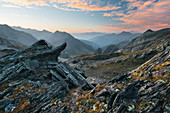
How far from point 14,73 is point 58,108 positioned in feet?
49.0

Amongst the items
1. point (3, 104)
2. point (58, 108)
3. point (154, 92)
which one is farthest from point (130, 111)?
point (3, 104)

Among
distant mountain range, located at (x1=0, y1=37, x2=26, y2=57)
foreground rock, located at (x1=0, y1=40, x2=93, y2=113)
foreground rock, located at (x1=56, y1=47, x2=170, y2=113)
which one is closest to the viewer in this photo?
foreground rock, located at (x1=56, y1=47, x2=170, y2=113)

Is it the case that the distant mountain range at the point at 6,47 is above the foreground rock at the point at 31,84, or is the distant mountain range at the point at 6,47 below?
above

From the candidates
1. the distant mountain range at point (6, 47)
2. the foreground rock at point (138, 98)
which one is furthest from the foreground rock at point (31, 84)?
the distant mountain range at point (6, 47)

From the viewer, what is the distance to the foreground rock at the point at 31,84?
1290 cm

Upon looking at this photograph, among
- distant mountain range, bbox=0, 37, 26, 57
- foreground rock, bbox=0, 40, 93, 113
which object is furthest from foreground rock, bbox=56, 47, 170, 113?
distant mountain range, bbox=0, 37, 26, 57

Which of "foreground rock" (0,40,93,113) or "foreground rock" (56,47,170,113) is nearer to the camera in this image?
"foreground rock" (56,47,170,113)

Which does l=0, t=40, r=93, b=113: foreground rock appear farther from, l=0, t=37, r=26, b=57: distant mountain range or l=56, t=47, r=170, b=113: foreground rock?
l=0, t=37, r=26, b=57: distant mountain range

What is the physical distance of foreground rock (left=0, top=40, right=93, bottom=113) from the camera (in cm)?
1290

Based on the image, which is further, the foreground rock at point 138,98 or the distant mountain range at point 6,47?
the distant mountain range at point 6,47

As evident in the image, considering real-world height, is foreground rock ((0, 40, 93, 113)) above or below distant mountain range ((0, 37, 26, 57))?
below

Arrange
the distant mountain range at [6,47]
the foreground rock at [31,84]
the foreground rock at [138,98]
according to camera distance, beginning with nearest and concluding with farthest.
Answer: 1. the foreground rock at [138,98]
2. the foreground rock at [31,84]
3. the distant mountain range at [6,47]

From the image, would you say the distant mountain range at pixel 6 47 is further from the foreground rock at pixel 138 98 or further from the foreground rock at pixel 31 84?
the foreground rock at pixel 138 98

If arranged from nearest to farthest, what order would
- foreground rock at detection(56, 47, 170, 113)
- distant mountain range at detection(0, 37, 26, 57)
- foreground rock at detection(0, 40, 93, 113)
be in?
foreground rock at detection(56, 47, 170, 113) → foreground rock at detection(0, 40, 93, 113) → distant mountain range at detection(0, 37, 26, 57)
